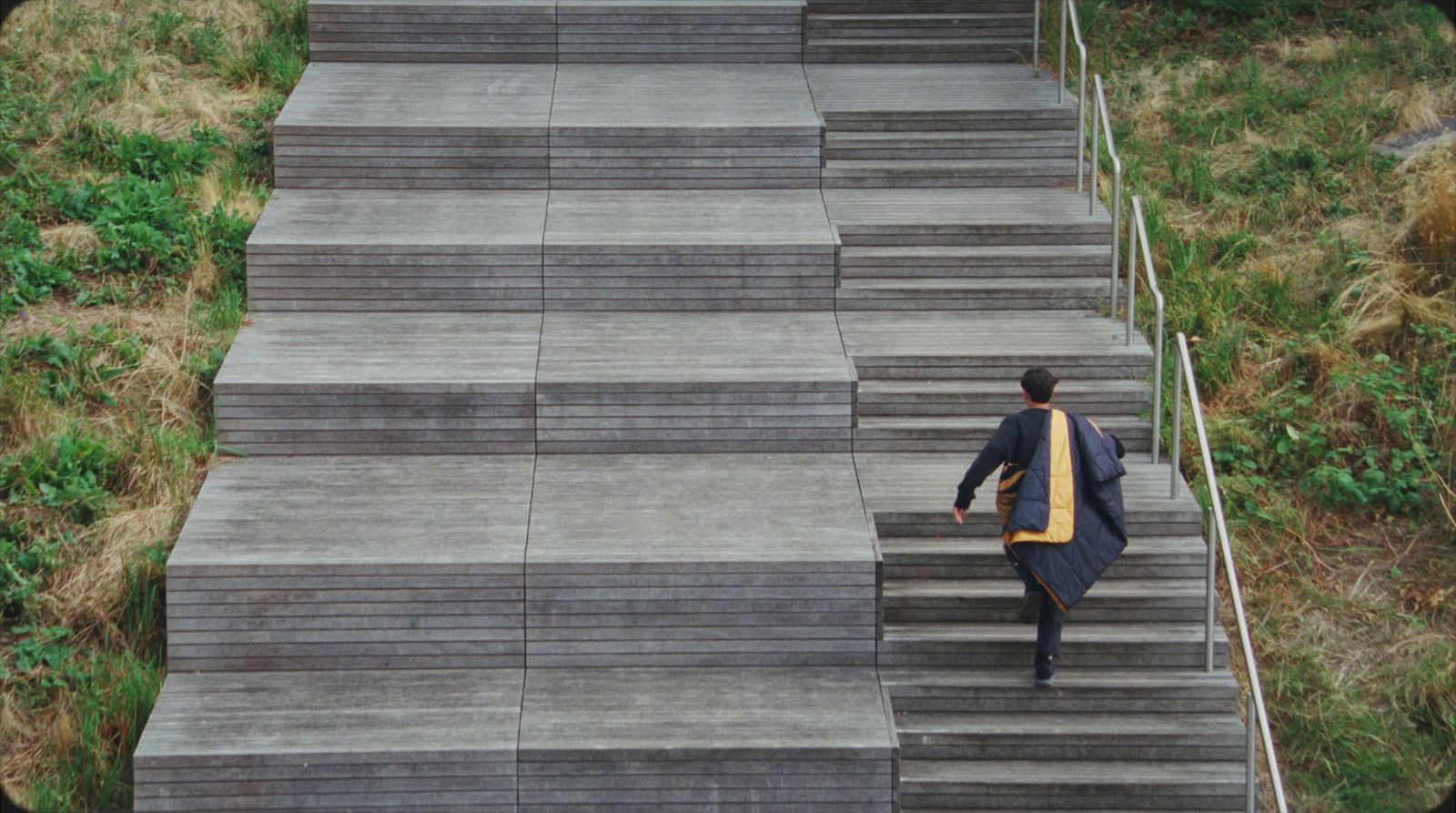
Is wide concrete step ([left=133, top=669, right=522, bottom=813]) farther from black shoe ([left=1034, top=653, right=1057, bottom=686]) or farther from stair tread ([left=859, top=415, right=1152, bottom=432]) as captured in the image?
stair tread ([left=859, top=415, right=1152, bottom=432])

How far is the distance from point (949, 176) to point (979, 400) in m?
2.14

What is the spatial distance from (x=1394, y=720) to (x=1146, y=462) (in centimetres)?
179

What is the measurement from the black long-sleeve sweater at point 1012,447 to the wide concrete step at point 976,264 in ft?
8.26

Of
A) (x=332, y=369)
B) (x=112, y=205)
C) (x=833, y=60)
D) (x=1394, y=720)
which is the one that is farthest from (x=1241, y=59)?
(x=112, y=205)

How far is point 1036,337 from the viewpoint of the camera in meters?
9.02

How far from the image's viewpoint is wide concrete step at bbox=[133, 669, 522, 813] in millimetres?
6824

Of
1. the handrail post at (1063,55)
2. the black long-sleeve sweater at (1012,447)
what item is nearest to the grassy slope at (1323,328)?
the handrail post at (1063,55)

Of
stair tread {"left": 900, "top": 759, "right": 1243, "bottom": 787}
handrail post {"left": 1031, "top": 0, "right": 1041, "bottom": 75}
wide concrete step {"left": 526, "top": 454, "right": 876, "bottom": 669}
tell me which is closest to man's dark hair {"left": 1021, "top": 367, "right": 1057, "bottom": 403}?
wide concrete step {"left": 526, "top": 454, "right": 876, "bottom": 669}

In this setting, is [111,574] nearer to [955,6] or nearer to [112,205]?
[112,205]

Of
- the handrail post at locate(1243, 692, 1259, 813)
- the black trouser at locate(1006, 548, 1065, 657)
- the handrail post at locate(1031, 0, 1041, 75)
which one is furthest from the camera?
the handrail post at locate(1031, 0, 1041, 75)

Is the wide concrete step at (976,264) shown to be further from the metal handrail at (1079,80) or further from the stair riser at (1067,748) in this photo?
the stair riser at (1067,748)

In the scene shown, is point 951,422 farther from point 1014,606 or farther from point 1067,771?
point 1067,771

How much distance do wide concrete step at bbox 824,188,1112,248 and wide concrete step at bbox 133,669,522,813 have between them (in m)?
3.94

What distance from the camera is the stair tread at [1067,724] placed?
7.28 metres
